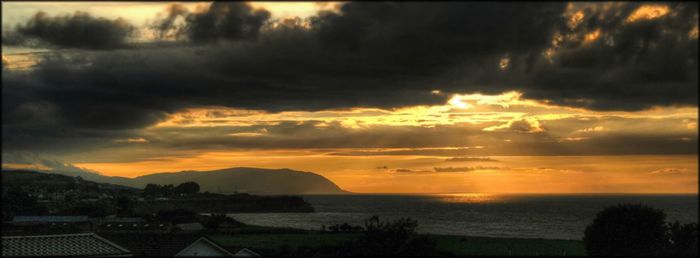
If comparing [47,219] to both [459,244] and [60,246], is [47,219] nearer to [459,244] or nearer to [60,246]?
[459,244]

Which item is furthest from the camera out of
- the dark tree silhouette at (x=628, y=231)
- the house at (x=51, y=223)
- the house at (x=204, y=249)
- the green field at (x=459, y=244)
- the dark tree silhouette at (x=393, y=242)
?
the house at (x=51, y=223)

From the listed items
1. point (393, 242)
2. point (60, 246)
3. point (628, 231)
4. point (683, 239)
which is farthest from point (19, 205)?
point (393, 242)

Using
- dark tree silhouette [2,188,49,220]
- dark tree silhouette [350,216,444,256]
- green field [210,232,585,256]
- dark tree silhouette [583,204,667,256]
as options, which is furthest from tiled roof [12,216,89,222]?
dark tree silhouette [350,216,444,256]

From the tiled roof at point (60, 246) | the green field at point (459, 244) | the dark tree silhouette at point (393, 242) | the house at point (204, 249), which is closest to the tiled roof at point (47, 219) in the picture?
the green field at point (459, 244)

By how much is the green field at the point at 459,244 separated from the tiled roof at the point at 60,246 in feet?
122

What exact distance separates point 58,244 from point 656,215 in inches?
2236

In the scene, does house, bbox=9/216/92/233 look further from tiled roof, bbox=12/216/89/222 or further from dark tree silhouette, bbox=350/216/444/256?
dark tree silhouette, bbox=350/216/444/256

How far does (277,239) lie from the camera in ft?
329

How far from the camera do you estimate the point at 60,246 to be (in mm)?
41844

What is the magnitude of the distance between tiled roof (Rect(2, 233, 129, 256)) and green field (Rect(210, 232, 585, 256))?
37.3 metres

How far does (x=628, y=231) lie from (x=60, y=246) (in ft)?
178

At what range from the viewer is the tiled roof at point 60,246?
40.3 meters

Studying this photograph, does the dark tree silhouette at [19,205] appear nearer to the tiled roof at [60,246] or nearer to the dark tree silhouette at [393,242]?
the tiled roof at [60,246]

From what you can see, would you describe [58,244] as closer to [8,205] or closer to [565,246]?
[565,246]
